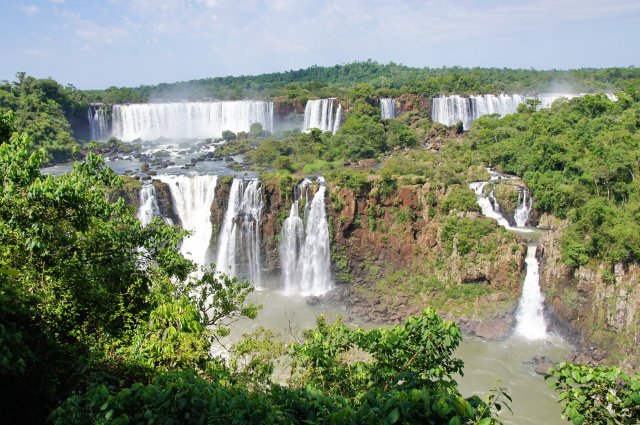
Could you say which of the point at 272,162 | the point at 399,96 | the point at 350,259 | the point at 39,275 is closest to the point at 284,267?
the point at 350,259

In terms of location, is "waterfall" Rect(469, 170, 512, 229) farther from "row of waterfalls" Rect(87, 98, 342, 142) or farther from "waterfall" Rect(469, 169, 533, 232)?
"row of waterfalls" Rect(87, 98, 342, 142)

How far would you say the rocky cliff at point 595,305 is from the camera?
18484 millimetres

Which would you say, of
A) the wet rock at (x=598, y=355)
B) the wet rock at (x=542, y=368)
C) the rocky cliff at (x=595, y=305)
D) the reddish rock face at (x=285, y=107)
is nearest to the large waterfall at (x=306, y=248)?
the rocky cliff at (x=595, y=305)

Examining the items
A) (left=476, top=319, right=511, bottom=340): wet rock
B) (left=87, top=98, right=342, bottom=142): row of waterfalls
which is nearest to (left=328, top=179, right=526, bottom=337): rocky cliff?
(left=476, top=319, right=511, bottom=340): wet rock

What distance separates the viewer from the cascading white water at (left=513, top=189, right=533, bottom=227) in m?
25.1

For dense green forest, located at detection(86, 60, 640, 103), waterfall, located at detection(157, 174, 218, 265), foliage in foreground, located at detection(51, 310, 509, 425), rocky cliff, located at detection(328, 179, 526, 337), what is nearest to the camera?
foliage in foreground, located at detection(51, 310, 509, 425)

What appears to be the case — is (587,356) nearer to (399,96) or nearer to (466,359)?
(466,359)

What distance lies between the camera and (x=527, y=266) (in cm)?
2209

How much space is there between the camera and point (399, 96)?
44.9 metres

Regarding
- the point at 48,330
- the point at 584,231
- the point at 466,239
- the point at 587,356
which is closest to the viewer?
the point at 48,330

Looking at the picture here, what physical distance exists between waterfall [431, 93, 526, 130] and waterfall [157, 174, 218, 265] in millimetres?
24496

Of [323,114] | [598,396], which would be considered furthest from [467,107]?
[598,396]

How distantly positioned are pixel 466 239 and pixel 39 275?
18.9 m

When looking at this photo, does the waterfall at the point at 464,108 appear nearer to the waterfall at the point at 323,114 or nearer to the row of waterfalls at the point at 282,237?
the waterfall at the point at 323,114
